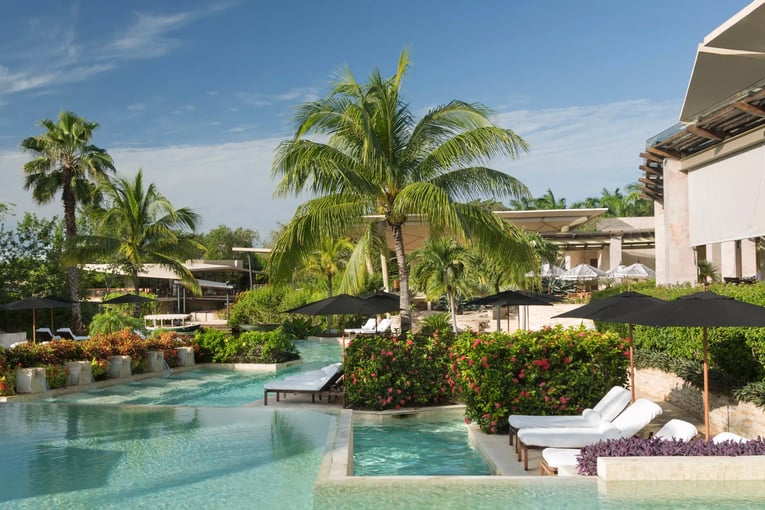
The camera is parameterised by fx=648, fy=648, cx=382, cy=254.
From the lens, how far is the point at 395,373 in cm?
1170

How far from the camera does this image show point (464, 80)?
22.3m

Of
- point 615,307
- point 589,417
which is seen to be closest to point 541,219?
point 615,307

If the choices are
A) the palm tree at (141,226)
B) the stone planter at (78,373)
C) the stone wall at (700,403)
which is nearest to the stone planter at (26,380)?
the stone planter at (78,373)

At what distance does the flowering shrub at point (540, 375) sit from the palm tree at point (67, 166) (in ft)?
68.7

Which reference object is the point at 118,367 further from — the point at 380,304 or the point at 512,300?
the point at 512,300

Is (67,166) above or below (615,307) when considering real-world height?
above

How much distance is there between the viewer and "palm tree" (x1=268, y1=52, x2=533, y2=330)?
13.3 m

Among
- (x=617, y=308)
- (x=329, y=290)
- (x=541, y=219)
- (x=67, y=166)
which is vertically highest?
(x=67, y=166)

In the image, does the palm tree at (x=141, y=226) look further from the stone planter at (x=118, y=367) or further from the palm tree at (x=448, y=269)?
the palm tree at (x=448, y=269)

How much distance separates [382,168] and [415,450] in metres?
6.17

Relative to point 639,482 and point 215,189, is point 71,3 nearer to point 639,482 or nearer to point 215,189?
point 215,189

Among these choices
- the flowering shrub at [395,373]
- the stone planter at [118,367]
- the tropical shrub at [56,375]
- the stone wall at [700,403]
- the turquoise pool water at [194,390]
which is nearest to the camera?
the stone wall at [700,403]

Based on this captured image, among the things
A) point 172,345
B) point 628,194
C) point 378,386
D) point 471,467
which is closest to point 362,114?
point 378,386

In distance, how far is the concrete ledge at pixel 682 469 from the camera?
611 centimetres
